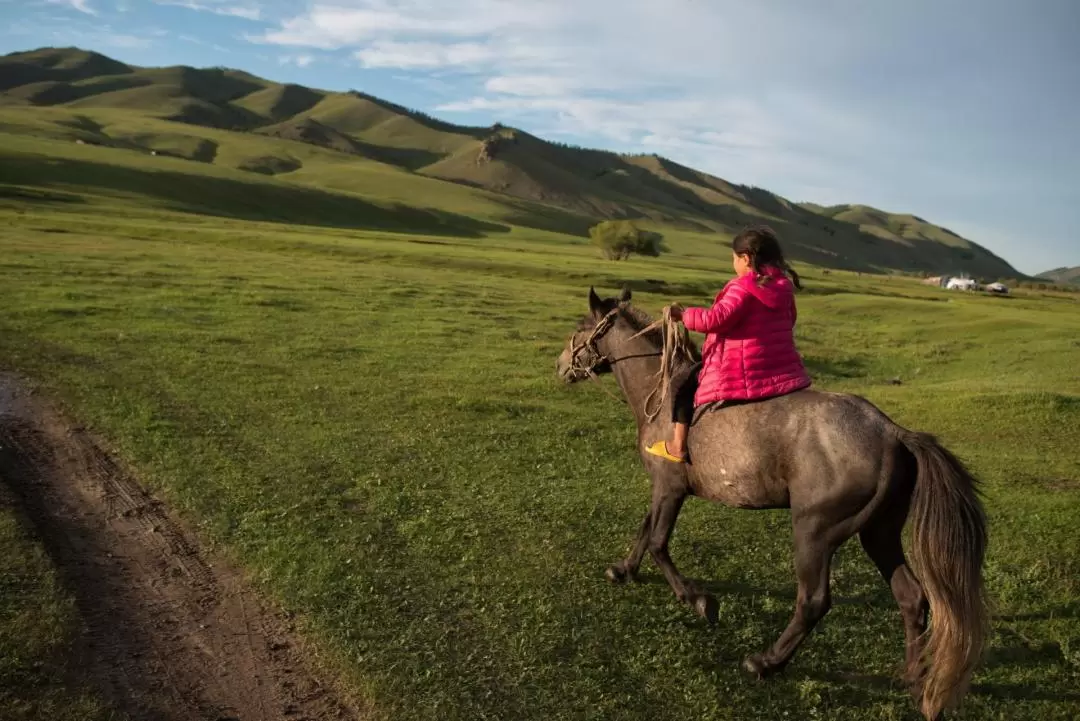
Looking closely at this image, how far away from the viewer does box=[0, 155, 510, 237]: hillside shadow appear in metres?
92.9

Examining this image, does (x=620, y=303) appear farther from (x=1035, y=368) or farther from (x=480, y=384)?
(x=1035, y=368)

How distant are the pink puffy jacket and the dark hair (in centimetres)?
9

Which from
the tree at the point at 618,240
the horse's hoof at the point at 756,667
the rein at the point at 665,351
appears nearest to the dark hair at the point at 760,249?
the rein at the point at 665,351

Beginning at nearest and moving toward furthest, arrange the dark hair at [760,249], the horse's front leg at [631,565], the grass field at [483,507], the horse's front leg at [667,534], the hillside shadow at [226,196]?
the grass field at [483,507], the dark hair at [760,249], the horse's front leg at [667,534], the horse's front leg at [631,565], the hillside shadow at [226,196]

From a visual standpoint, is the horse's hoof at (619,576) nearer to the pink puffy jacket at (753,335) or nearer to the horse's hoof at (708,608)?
the horse's hoof at (708,608)

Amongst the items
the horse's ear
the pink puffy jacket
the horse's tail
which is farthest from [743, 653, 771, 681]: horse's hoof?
the horse's ear

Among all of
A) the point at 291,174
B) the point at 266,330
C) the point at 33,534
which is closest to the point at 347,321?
the point at 266,330

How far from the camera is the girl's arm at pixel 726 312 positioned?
22.2ft

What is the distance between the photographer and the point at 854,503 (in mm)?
6152

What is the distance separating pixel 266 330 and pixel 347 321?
3.46 meters

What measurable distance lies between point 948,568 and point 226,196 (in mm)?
117387

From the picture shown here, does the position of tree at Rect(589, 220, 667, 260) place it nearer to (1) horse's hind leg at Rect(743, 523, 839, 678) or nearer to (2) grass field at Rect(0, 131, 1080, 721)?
(2) grass field at Rect(0, 131, 1080, 721)

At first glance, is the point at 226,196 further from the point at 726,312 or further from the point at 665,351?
the point at 726,312

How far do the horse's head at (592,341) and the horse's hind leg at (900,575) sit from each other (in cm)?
347
